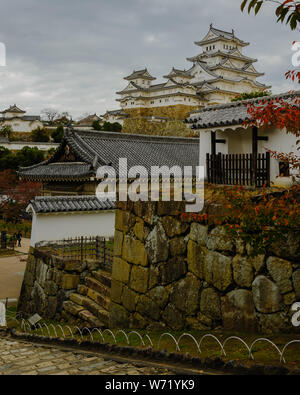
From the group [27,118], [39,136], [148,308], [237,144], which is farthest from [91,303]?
[27,118]

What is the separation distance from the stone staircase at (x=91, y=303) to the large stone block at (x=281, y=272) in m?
3.92

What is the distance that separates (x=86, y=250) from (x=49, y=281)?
1281mm

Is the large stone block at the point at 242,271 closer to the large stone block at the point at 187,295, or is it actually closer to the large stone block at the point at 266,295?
the large stone block at the point at 266,295

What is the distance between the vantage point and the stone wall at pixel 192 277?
4602mm

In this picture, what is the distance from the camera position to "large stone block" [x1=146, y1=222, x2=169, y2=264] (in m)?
6.12

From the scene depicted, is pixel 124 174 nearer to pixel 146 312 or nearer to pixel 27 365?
pixel 146 312

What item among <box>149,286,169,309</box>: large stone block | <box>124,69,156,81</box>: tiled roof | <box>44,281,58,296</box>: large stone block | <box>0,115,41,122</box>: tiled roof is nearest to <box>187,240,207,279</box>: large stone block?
<box>149,286,169,309</box>: large stone block

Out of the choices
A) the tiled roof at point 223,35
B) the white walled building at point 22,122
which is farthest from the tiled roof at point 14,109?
the tiled roof at point 223,35

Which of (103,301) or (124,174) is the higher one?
(124,174)

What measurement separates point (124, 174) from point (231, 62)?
167 feet

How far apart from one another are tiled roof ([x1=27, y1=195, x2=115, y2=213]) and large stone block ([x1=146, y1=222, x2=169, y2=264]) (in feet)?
17.4

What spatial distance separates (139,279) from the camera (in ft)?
21.9
